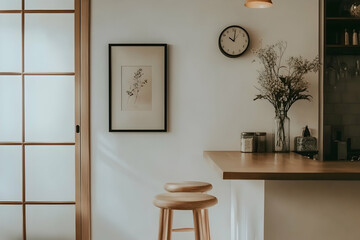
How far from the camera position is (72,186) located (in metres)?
3.44

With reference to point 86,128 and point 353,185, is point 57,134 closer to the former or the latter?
point 86,128

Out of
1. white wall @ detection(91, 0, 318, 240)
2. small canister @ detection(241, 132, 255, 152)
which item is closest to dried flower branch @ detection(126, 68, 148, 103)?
white wall @ detection(91, 0, 318, 240)

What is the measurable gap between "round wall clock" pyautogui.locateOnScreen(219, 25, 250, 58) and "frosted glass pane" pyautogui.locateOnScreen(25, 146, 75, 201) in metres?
1.49

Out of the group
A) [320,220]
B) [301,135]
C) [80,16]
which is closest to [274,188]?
[320,220]

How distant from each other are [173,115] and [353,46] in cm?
145

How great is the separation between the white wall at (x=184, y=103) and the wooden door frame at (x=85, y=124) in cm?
5

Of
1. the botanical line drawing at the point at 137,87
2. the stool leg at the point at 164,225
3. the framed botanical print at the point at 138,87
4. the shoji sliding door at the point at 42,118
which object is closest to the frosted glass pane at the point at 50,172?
the shoji sliding door at the point at 42,118

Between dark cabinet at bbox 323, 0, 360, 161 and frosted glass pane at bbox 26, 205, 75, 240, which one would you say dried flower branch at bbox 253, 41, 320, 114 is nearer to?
dark cabinet at bbox 323, 0, 360, 161

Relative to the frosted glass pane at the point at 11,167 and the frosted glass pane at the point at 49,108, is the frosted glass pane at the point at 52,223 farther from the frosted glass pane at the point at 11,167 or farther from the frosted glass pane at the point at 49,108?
the frosted glass pane at the point at 49,108

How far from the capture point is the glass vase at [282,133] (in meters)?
3.23

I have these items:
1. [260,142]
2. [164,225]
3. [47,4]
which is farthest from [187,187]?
[47,4]

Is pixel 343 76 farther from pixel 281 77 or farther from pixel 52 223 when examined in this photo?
pixel 52 223

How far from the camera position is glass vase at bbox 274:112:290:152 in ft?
10.6

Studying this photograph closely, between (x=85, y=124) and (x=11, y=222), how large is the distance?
1016 mm
